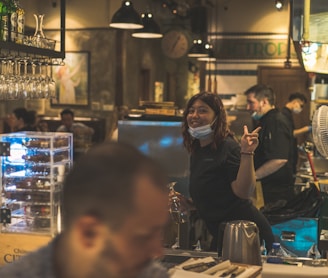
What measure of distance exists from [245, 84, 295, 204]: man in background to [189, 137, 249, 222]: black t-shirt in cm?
170

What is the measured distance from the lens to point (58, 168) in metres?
4.23

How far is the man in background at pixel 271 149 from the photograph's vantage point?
200 inches

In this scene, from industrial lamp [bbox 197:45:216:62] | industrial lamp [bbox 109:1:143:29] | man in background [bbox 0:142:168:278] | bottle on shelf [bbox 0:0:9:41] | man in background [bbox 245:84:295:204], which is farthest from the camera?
industrial lamp [bbox 197:45:216:62]

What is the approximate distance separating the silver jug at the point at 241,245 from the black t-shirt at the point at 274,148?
274 centimetres

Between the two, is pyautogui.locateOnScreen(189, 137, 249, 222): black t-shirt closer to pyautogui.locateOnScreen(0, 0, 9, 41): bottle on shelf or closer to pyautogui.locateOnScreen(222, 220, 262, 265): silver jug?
pyautogui.locateOnScreen(222, 220, 262, 265): silver jug

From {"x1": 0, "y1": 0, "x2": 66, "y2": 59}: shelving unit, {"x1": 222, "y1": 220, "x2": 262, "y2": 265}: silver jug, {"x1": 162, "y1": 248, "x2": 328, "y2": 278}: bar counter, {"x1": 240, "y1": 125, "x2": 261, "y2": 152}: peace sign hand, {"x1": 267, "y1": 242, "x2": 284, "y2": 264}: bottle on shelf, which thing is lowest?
{"x1": 267, "y1": 242, "x2": 284, "y2": 264}: bottle on shelf

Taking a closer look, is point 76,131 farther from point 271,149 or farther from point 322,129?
point 322,129

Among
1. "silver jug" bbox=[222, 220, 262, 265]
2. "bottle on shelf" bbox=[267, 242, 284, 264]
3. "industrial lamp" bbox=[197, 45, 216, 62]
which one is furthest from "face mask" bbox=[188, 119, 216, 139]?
"industrial lamp" bbox=[197, 45, 216, 62]

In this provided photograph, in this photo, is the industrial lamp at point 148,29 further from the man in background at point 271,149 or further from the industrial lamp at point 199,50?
the man in background at point 271,149

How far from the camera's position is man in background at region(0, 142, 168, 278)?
0.87 metres

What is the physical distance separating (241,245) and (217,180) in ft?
3.51

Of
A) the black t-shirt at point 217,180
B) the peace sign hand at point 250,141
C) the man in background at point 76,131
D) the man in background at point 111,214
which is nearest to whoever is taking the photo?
the man in background at point 111,214

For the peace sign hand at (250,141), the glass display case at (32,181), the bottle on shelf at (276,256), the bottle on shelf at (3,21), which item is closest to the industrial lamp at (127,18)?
the glass display case at (32,181)

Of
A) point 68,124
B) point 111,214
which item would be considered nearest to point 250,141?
point 111,214
